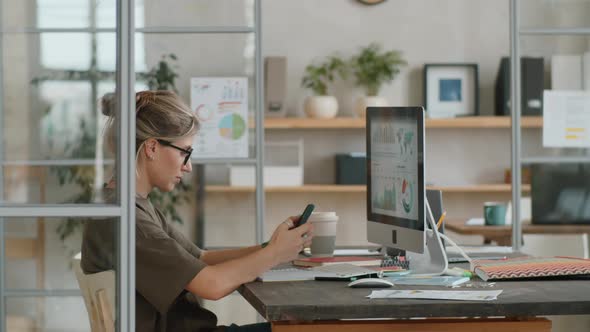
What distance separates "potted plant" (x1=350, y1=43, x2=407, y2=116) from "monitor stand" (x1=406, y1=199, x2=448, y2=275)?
10.5ft

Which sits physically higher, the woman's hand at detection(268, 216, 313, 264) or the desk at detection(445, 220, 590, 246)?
the woman's hand at detection(268, 216, 313, 264)

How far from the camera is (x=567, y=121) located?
3.75 metres

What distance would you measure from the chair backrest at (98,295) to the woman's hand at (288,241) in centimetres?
51

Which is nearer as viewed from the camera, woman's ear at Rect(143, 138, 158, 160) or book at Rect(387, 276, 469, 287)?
book at Rect(387, 276, 469, 287)

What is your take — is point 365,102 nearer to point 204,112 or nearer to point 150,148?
point 204,112

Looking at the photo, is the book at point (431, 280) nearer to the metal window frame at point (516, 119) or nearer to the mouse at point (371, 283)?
the mouse at point (371, 283)

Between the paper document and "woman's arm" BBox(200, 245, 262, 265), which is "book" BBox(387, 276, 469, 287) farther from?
"woman's arm" BBox(200, 245, 262, 265)

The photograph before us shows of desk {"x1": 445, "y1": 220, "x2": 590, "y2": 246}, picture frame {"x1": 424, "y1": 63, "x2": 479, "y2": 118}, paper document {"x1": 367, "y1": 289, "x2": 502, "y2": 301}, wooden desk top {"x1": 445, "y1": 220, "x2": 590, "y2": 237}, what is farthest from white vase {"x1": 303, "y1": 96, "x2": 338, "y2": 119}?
paper document {"x1": 367, "y1": 289, "x2": 502, "y2": 301}

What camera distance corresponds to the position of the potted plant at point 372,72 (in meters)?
5.54

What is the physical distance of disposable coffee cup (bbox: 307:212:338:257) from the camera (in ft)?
8.33

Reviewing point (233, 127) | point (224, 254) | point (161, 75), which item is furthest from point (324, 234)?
point (161, 75)

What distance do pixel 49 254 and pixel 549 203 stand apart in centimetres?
Result: 264

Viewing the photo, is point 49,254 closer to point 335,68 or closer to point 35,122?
point 35,122

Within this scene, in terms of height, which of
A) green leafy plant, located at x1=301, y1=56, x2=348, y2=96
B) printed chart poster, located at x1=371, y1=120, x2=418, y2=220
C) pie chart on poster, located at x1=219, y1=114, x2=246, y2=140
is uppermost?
green leafy plant, located at x1=301, y1=56, x2=348, y2=96
